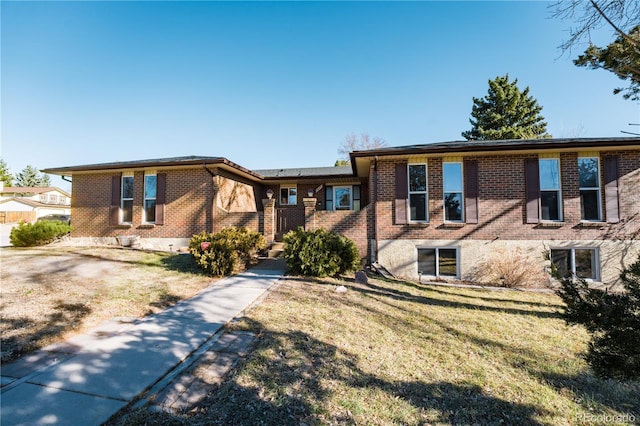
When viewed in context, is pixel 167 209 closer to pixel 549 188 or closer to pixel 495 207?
pixel 495 207

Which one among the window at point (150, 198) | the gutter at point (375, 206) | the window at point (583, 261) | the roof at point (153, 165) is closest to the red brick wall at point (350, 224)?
the gutter at point (375, 206)

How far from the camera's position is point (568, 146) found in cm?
774

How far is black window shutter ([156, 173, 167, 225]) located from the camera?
1071cm

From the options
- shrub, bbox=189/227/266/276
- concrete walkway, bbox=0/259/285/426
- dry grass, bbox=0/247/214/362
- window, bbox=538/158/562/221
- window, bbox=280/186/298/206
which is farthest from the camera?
window, bbox=280/186/298/206

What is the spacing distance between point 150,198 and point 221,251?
592 cm

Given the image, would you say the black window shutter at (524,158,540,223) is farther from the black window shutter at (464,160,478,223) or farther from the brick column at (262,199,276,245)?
the brick column at (262,199,276,245)

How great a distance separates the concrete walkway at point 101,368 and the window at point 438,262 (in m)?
6.06

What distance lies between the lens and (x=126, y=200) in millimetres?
11188

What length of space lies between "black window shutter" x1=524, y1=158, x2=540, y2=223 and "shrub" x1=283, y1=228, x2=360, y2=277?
5.48 m

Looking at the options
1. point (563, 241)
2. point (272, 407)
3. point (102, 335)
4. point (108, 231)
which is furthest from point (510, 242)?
point (108, 231)

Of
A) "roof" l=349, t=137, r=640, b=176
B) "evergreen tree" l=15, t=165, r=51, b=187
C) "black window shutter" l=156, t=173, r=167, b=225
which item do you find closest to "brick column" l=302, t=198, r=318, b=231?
"roof" l=349, t=137, r=640, b=176

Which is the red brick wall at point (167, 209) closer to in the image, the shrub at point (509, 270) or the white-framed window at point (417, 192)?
the white-framed window at point (417, 192)

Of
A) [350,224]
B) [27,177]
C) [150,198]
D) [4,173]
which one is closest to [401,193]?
[350,224]

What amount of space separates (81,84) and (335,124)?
12.5 meters
